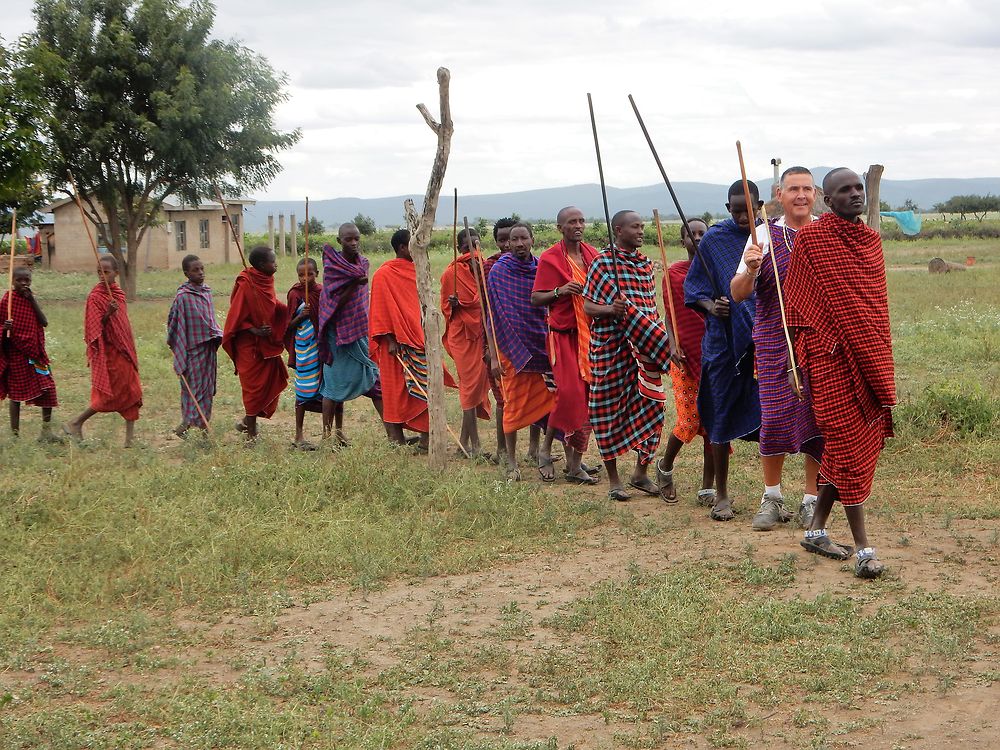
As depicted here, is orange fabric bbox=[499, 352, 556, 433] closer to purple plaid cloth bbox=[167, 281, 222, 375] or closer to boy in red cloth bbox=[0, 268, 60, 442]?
purple plaid cloth bbox=[167, 281, 222, 375]

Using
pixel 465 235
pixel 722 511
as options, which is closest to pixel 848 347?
pixel 722 511

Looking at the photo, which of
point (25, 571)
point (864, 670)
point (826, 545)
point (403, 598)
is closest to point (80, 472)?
point (25, 571)

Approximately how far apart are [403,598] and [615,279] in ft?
9.26

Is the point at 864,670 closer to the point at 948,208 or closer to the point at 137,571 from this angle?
the point at 137,571

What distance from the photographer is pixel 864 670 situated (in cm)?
455

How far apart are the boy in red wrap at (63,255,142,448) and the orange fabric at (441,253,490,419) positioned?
2.70m

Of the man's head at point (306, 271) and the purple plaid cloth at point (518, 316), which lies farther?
the man's head at point (306, 271)

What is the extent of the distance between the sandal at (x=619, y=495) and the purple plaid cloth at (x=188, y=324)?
13.1 ft

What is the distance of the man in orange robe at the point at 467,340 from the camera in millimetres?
9469

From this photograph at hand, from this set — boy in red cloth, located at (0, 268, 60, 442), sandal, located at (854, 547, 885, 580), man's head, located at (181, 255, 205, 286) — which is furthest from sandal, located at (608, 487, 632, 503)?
boy in red cloth, located at (0, 268, 60, 442)

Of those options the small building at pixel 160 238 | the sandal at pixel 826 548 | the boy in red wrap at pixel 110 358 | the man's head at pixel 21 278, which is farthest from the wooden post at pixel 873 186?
the small building at pixel 160 238

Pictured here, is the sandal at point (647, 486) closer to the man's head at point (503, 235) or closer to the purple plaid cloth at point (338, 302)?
the man's head at point (503, 235)

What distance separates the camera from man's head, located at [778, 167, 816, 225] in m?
6.54

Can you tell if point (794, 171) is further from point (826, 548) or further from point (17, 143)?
point (17, 143)
